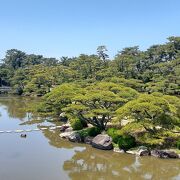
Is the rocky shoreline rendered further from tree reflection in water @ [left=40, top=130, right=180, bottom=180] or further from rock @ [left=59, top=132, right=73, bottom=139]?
tree reflection in water @ [left=40, top=130, right=180, bottom=180]

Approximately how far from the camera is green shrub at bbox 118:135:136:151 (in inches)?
741

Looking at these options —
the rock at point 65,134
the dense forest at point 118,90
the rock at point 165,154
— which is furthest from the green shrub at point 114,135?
the rock at point 65,134

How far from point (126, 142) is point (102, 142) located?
1.48 m

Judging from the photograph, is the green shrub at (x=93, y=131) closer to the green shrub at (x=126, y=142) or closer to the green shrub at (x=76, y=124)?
the green shrub at (x=76, y=124)

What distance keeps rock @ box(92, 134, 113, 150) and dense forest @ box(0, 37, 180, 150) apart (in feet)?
1.56

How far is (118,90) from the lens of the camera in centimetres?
2383

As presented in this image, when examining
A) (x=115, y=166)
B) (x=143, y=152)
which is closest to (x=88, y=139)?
(x=143, y=152)

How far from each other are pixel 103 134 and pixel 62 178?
6.00 metres

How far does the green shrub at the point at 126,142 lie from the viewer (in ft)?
61.7

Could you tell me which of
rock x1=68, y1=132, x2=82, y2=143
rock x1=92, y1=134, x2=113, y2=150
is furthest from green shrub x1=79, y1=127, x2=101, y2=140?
rock x1=92, y1=134, x2=113, y2=150

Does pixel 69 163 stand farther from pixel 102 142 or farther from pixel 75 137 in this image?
pixel 75 137

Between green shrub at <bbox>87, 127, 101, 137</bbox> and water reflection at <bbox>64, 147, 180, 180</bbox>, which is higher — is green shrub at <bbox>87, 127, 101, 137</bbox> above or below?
above

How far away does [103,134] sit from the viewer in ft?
66.1

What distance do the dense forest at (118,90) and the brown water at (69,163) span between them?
1587mm
